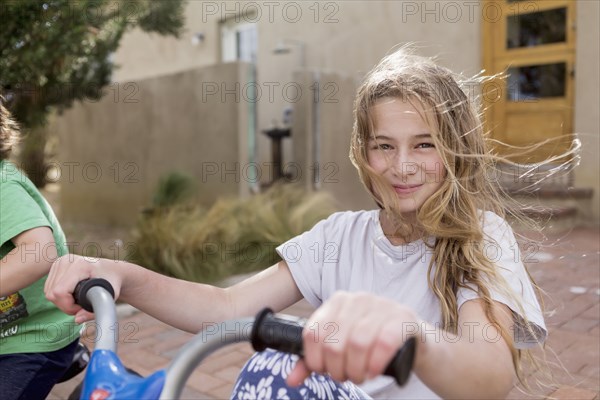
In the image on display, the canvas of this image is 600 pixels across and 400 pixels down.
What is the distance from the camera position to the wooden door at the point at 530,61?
20.6 feet

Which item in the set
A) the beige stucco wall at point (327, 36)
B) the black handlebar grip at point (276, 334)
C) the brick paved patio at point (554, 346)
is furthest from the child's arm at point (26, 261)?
the beige stucco wall at point (327, 36)

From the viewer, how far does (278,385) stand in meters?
1.10

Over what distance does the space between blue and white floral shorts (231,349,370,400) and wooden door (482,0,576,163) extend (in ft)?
18.4

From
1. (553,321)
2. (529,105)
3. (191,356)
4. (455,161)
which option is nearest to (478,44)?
(529,105)

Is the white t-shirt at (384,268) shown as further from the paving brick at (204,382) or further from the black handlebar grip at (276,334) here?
the paving brick at (204,382)

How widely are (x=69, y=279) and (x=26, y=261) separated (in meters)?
0.48

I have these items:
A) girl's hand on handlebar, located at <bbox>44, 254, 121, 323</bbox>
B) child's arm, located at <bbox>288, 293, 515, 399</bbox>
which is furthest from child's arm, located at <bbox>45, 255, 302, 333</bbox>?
child's arm, located at <bbox>288, 293, 515, 399</bbox>

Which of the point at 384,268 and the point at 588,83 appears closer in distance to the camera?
the point at 384,268

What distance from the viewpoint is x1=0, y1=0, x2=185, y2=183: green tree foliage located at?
400 centimetres

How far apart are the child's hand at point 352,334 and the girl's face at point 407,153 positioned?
2.30ft

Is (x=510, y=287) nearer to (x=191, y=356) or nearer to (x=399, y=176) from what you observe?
(x=399, y=176)

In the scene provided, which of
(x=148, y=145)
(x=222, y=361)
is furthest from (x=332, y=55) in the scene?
(x=222, y=361)

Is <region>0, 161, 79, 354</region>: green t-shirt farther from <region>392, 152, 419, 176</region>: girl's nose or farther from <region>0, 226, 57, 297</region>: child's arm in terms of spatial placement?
<region>392, 152, 419, 176</region>: girl's nose

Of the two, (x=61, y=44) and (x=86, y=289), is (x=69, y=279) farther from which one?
(x=61, y=44)
